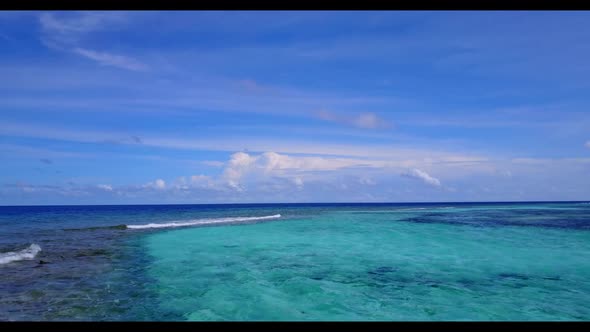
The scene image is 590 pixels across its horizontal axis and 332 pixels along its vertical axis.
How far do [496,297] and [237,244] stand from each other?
47.4 feet

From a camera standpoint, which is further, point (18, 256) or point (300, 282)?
point (18, 256)

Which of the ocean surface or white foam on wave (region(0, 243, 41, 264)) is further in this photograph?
white foam on wave (region(0, 243, 41, 264))

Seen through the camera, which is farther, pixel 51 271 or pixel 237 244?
pixel 237 244

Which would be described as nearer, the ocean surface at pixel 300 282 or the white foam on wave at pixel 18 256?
the ocean surface at pixel 300 282

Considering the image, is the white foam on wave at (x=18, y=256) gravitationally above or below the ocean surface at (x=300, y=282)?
above

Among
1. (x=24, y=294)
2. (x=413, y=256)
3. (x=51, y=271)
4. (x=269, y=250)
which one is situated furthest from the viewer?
(x=269, y=250)

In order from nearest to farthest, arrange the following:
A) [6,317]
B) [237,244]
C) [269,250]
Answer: [6,317], [269,250], [237,244]

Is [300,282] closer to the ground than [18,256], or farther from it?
closer to the ground

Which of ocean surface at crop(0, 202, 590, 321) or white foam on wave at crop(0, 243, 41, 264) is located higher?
white foam on wave at crop(0, 243, 41, 264)
